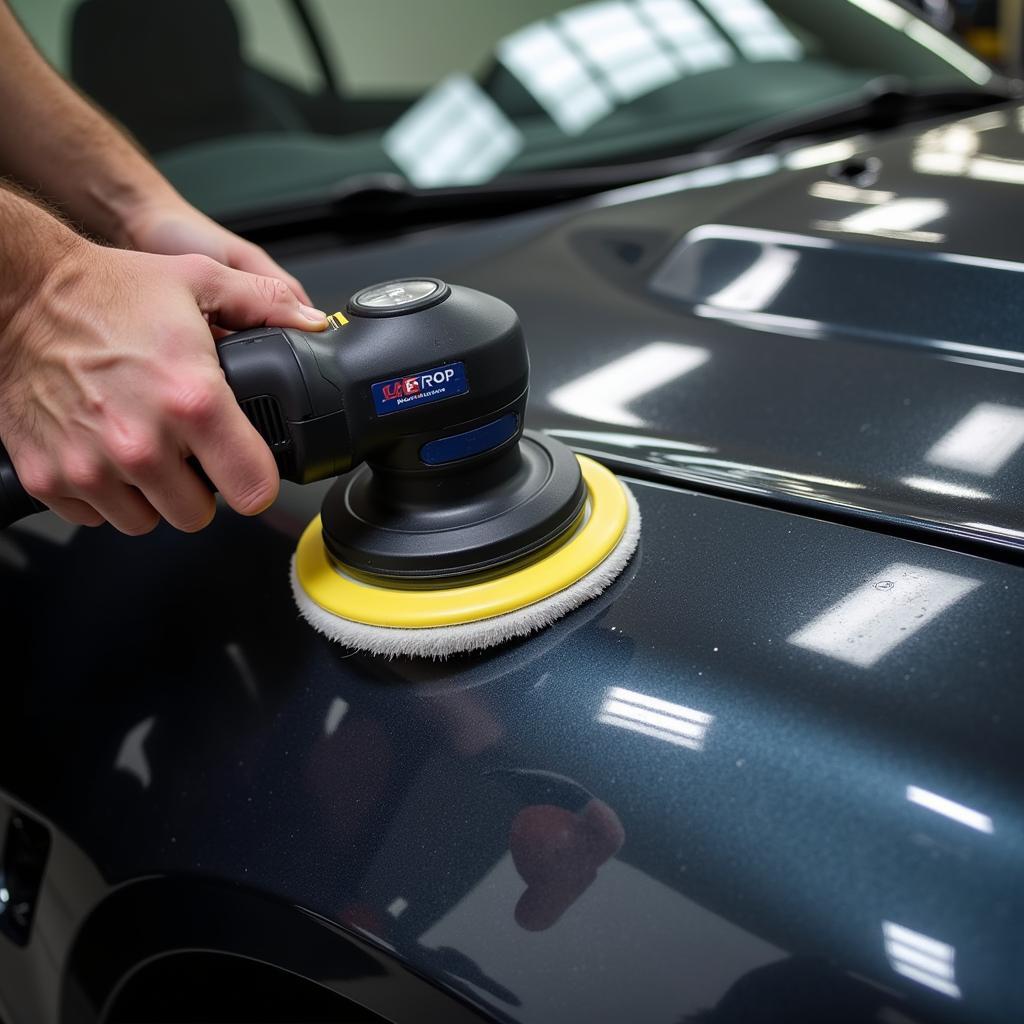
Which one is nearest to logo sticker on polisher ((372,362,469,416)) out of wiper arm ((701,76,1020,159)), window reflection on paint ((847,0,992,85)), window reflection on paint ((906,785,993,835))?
window reflection on paint ((906,785,993,835))

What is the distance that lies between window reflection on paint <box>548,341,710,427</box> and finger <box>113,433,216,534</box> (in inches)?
11.3

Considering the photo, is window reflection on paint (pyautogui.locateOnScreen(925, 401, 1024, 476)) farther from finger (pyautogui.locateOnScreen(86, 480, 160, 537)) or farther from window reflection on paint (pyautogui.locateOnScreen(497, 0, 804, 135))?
window reflection on paint (pyautogui.locateOnScreen(497, 0, 804, 135))

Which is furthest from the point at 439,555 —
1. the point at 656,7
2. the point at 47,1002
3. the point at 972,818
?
the point at 656,7

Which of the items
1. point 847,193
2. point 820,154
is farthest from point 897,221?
point 820,154

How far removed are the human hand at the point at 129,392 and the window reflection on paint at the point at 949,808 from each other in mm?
404

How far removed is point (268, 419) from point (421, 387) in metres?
0.10

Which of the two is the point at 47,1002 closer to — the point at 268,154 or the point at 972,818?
the point at 972,818

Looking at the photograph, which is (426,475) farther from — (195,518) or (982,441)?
(982,441)

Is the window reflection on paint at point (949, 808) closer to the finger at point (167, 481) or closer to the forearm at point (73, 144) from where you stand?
the finger at point (167, 481)

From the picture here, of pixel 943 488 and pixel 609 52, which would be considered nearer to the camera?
pixel 943 488

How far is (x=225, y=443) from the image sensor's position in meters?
0.67

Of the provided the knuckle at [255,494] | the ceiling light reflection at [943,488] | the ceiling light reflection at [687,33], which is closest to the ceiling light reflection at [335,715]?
the knuckle at [255,494]

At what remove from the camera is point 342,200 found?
119cm

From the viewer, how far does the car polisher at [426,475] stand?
0.67 m
